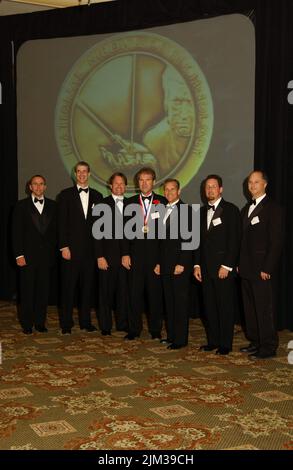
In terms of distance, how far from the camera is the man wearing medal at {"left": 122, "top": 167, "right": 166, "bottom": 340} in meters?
5.68

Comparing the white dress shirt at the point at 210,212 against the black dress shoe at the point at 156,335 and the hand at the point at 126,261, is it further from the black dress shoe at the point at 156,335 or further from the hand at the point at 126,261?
the black dress shoe at the point at 156,335

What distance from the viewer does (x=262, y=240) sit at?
504 cm

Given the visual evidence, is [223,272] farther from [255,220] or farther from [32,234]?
[32,234]

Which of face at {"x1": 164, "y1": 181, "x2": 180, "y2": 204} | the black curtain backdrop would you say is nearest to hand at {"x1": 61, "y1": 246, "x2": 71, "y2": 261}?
face at {"x1": 164, "y1": 181, "x2": 180, "y2": 204}

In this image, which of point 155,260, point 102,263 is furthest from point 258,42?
point 102,263

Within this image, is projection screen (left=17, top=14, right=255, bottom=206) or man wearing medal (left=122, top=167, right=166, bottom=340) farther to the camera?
projection screen (left=17, top=14, right=255, bottom=206)

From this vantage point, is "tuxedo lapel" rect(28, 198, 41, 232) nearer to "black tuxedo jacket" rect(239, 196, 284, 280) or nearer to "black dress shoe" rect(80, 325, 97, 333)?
"black dress shoe" rect(80, 325, 97, 333)

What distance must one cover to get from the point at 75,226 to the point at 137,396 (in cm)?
241

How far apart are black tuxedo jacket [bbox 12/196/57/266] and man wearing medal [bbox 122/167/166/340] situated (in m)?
0.82

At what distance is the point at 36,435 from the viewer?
10.7ft

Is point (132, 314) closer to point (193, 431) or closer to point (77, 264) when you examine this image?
point (77, 264)

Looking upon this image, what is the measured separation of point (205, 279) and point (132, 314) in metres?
0.94

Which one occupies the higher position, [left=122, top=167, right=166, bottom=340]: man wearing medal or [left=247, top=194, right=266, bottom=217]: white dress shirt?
[left=247, top=194, right=266, bottom=217]: white dress shirt

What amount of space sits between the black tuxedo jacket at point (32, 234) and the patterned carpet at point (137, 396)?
2.63 feet
